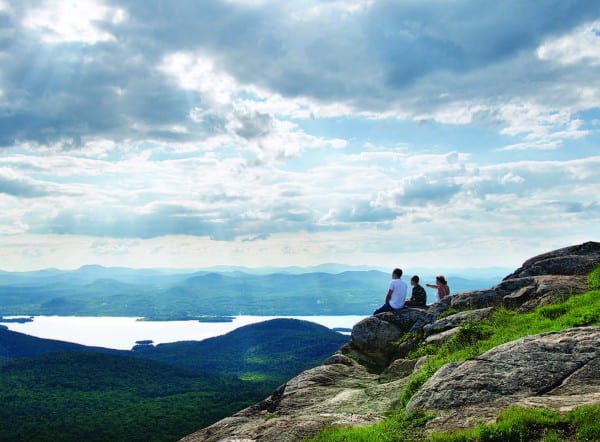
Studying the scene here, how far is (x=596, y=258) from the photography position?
29453 millimetres

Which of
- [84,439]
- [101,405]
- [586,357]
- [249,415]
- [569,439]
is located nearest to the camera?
[569,439]

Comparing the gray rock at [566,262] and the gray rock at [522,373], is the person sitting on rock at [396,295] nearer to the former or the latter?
the gray rock at [566,262]

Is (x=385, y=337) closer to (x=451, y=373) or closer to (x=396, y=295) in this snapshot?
(x=396, y=295)

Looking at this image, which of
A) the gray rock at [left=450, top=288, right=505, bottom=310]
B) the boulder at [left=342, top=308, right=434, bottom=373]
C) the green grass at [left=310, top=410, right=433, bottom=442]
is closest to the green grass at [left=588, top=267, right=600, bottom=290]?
the gray rock at [left=450, top=288, right=505, bottom=310]

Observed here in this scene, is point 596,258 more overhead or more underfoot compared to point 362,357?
more overhead

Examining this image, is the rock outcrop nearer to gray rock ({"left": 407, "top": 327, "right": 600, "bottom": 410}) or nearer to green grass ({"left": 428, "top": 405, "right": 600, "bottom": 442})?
gray rock ({"left": 407, "top": 327, "right": 600, "bottom": 410})

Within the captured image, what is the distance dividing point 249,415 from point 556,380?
1196 cm

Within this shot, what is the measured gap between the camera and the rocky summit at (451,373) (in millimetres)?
13609

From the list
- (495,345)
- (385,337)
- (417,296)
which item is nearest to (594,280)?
(495,345)

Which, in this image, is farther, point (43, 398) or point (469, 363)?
point (43, 398)

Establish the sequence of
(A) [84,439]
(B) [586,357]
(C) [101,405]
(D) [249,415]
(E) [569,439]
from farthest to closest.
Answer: (C) [101,405] < (A) [84,439] < (D) [249,415] < (B) [586,357] < (E) [569,439]

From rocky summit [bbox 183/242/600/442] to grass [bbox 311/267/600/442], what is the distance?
2.40ft

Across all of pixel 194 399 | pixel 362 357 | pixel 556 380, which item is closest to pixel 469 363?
pixel 556 380

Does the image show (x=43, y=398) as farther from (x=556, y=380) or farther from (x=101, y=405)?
(x=556, y=380)
